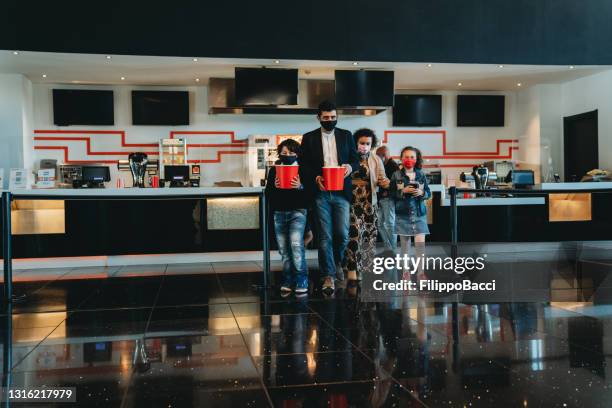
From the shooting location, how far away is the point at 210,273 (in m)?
6.46

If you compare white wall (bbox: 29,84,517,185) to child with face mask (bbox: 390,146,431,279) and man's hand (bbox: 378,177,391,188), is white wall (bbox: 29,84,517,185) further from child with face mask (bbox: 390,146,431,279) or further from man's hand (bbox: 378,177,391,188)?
child with face mask (bbox: 390,146,431,279)

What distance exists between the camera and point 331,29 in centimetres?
802

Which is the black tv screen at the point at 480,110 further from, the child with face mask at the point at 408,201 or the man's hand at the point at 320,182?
the man's hand at the point at 320,182

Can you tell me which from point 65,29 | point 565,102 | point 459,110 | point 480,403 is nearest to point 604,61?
point 565,102

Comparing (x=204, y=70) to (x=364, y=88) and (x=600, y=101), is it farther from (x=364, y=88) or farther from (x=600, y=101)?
(x=600, y=101)

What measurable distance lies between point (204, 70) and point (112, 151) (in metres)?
2.32

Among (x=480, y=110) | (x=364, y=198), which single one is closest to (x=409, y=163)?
(x=364, y=198)

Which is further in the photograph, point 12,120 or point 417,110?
point 417,110

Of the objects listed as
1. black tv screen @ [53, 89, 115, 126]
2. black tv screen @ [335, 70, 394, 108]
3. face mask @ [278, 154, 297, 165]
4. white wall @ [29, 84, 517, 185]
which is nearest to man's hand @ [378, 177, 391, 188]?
face mask @ [278, 154, 297, 165]

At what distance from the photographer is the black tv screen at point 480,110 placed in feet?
35.2

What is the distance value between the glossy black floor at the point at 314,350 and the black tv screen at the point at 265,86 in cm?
418

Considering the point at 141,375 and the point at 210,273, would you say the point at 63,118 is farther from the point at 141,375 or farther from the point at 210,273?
the point at 141,375

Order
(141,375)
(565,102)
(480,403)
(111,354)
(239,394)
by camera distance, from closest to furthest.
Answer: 1. (480,403)
2. (239,394)
3. (141,375)
4. (111,354)
5. (565,102)

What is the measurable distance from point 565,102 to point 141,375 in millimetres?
9532
